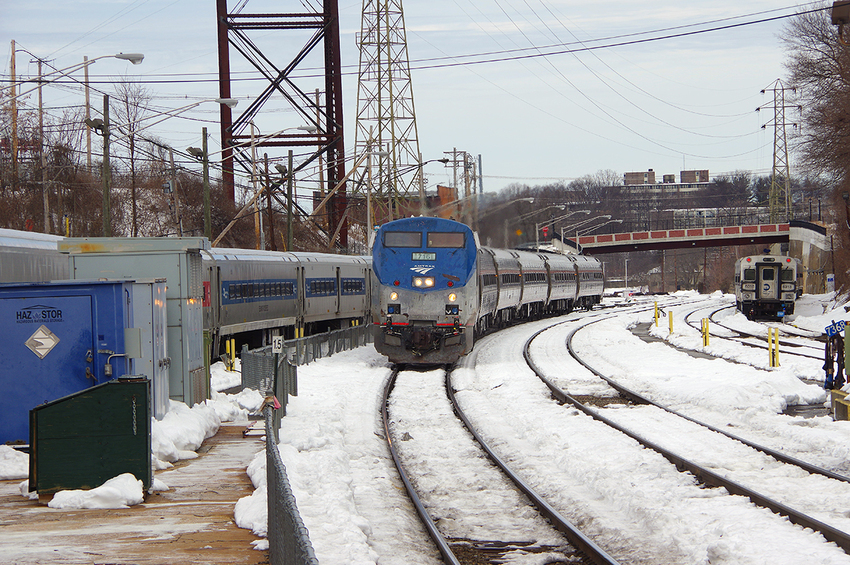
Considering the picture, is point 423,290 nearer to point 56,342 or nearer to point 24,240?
point 24,240

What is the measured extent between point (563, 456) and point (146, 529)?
256 inches

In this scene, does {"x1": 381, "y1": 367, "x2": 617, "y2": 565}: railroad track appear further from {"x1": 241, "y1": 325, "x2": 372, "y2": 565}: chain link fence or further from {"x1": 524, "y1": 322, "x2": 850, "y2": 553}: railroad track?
{"x1": 524, "y1": 322, "x2": 850, "y2": 553}: railroad track

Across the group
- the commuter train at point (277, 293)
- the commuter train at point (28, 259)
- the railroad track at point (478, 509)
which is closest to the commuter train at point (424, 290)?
the commuter train at point (277, 293)

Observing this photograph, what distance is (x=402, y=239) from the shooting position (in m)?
24.6

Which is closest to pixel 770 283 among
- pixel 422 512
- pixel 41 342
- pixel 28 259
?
pixel 28 259

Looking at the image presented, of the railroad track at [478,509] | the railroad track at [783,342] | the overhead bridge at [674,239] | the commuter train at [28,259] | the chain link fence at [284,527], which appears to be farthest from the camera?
the overhead bridge at [674,239]

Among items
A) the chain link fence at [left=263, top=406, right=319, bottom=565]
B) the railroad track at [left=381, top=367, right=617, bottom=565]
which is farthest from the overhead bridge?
the chain link fence at [left=263, top=406, right=319, bottom=565]

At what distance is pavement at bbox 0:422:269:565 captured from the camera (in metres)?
7.25

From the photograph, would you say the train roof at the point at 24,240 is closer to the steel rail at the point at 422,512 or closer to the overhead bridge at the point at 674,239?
the steel rail at the point at 422,512

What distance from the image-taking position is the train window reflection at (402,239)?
2452 centimetres

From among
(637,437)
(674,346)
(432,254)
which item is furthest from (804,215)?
(637,437)

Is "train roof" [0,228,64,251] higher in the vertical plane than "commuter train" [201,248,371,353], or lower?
higher

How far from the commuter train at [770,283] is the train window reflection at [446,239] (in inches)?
966

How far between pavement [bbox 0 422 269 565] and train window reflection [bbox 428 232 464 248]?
574 inches
